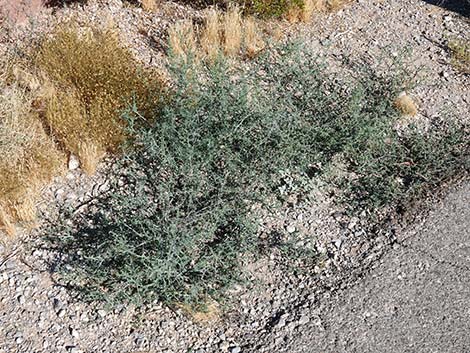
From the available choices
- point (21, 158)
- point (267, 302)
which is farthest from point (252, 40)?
point (267, 302)

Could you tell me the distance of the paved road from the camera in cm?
504

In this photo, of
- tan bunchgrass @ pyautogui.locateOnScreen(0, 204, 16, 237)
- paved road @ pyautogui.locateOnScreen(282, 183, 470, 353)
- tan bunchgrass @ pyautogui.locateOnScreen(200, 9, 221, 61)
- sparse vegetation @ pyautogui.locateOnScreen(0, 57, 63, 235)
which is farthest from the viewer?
tan bunchgrass @ pyautogui.locateOnScreen(200, 9, 221, 61)

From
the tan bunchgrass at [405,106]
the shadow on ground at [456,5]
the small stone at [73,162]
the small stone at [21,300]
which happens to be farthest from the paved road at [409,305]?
the shadow on ground at [456,5]

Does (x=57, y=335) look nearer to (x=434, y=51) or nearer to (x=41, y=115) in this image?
(x=41, y=115)

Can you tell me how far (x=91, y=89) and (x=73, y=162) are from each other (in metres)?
0.78

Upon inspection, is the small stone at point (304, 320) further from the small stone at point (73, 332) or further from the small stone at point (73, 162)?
the small stone at point (73, 162)

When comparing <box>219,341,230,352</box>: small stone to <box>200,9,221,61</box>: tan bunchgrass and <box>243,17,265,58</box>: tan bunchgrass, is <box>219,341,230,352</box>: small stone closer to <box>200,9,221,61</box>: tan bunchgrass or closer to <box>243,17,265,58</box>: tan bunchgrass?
<box>200,9,221,61</box>: tan bunchgrass

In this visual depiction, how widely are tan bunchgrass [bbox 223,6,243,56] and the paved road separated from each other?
2.80 metres

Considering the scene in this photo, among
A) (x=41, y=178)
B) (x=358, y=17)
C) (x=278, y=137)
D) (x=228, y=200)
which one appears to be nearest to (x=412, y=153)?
(x=278, y=137)

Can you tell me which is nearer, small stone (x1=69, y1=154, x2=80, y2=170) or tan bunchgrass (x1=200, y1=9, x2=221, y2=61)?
small stone (x1=69, y1=154, x2=80, y2=170)

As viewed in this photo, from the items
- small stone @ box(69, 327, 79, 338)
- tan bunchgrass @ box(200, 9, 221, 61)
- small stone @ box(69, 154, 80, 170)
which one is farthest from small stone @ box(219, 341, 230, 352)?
tan bunchgrass @ box(200, 9, 221, 61)

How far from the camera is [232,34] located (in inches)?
295

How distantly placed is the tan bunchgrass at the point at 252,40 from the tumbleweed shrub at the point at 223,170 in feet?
1.59

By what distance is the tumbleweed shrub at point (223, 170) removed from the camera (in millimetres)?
5344
